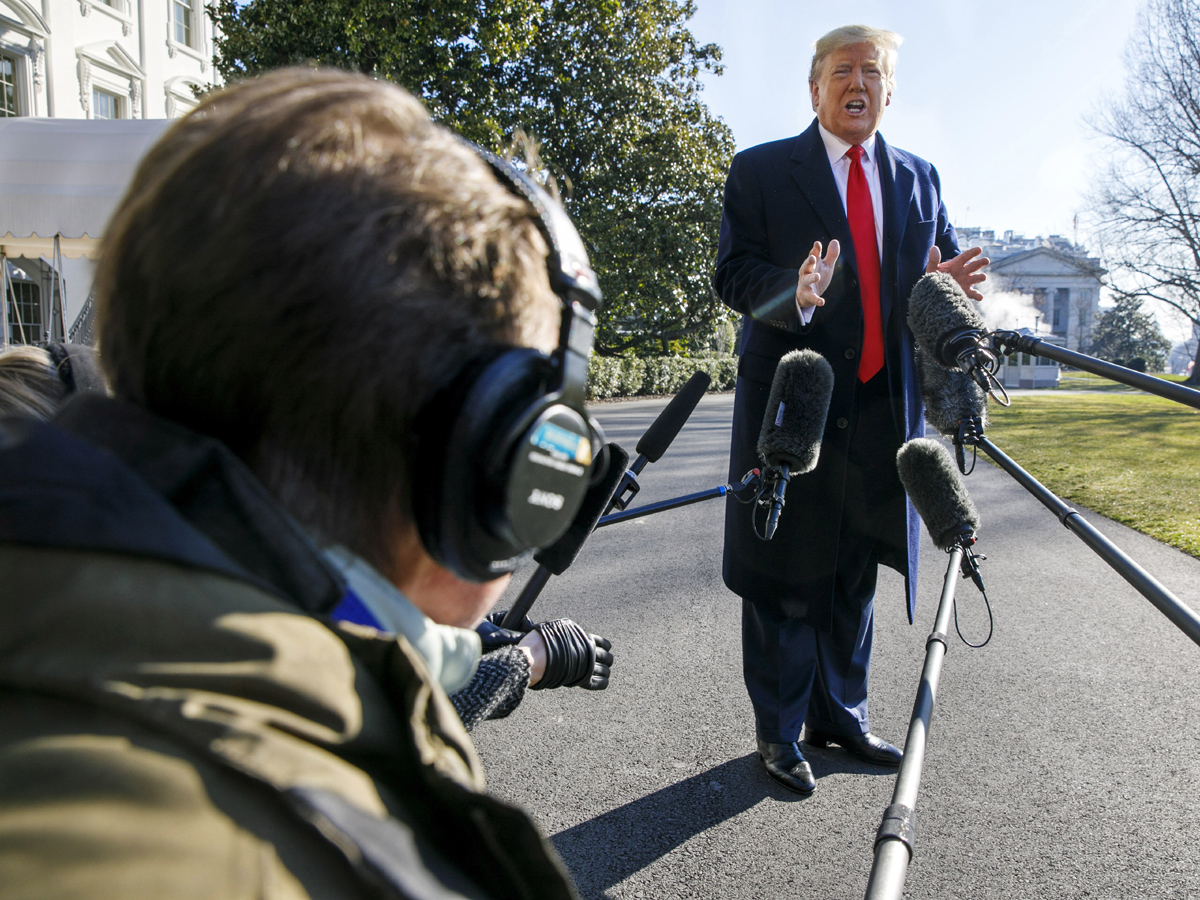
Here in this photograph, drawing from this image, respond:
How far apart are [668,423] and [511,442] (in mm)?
1327

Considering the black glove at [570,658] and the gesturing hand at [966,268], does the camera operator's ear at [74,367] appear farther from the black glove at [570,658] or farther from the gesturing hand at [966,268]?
the gesturing hand at [966,268]

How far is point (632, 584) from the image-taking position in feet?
16.5

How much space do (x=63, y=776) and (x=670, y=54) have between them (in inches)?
886

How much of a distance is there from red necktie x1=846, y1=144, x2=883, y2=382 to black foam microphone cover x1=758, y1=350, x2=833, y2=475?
41 centimetres

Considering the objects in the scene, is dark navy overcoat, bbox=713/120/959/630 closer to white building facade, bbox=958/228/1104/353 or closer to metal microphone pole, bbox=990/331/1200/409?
metal microphone pole, bbox=990/331/1200/409

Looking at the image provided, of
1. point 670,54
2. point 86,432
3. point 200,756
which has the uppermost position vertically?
point 670,54

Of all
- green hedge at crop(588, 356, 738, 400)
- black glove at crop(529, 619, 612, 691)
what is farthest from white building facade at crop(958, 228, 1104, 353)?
black glove at crop(529, 619, 612, 691)

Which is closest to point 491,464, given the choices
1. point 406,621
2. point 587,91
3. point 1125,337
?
point 406,621

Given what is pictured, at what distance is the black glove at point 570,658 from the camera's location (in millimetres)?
1564

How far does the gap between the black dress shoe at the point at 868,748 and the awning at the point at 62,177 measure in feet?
36.1

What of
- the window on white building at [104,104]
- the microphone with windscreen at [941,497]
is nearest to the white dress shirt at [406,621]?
the microphone with windscreen at [941,497]

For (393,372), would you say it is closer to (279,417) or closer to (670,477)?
(279,417)

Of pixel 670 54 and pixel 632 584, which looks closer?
pixel 632 584

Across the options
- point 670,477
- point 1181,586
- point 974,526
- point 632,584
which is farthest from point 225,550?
point 670,477
